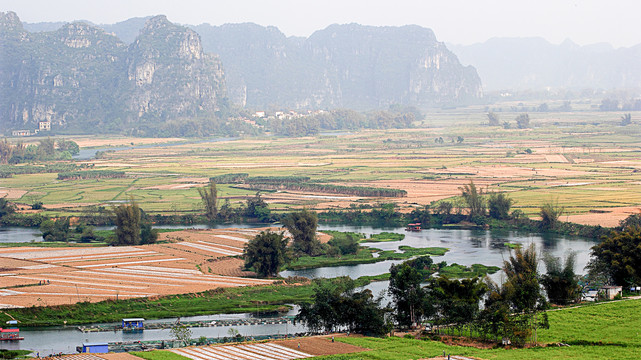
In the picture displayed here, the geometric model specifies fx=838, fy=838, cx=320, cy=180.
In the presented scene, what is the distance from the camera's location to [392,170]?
270ft

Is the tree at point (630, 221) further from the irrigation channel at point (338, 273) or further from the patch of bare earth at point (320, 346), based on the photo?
the patch of bare earth at point (320, 346)

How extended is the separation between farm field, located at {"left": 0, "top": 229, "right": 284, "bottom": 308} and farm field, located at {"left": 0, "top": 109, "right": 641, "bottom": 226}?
1332 cm

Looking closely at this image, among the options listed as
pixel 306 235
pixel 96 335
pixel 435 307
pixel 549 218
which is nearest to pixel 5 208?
pixel 306 235

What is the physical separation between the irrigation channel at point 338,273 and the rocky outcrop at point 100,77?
100603 millimetres

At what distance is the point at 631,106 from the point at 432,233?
118765 mm

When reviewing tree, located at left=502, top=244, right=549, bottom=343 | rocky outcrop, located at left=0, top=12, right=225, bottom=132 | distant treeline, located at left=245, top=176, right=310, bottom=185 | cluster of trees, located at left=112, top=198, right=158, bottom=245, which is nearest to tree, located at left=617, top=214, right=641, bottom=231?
tree, located at left=502, top=244, right=549, bottom=343

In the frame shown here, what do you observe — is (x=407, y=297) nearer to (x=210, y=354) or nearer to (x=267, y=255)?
(x=210, y=354)

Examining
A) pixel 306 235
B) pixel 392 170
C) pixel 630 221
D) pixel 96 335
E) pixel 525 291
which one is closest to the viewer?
pixel 96 335

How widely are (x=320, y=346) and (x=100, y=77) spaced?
140m

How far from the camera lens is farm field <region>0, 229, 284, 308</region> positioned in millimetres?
35188

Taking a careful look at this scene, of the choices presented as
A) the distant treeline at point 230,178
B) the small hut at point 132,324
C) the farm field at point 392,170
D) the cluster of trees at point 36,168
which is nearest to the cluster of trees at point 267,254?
the small hut at point 132,324

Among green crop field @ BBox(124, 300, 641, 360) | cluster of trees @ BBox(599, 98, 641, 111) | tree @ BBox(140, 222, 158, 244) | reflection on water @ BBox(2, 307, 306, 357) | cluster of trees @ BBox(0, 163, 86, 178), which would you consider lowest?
reflection on water @ BBox(2, 307, 306, 357)

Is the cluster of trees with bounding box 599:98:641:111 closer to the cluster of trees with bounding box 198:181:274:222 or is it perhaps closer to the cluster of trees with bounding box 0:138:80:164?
the cluster of trees with bounding box 0:138:80:164

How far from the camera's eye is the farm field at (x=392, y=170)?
2448 inches
